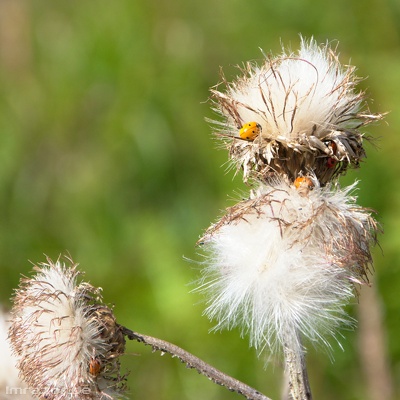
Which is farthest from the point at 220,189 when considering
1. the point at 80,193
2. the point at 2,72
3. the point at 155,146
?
the point at 2,72

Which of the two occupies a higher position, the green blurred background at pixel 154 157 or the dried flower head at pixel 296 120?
the green blurred background at pixel 154 157

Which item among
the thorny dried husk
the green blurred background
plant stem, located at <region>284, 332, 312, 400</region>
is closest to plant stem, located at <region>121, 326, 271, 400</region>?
plant stem, located at <region>284, 332, 312, 400</region>

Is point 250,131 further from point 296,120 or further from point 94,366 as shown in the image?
point 94,366

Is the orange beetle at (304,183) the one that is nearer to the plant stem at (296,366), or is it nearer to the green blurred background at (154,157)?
the plant stem at (296,366)

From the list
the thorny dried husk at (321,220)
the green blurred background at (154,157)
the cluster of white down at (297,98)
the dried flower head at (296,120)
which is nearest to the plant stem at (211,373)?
the thorny dried husk at (321,220)

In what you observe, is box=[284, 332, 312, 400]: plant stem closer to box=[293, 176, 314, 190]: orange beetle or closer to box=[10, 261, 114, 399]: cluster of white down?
box=[293, 176, 314, 190]: orange beetle

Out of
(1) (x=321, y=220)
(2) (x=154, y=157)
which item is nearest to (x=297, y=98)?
(1) (x=321, y=220)
